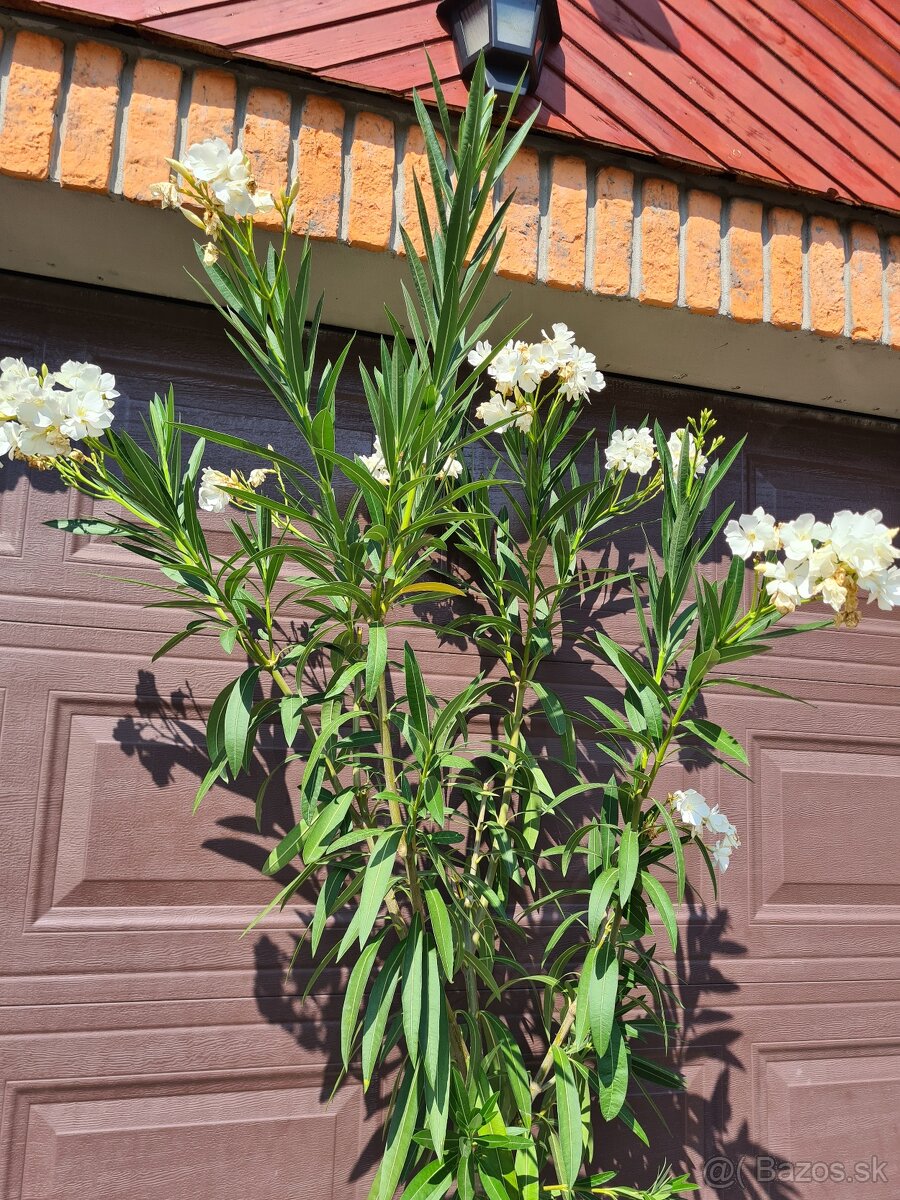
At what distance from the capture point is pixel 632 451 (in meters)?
1.85

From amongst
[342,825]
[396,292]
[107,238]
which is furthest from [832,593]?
[107,238]

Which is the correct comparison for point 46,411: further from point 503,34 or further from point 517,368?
point 503,34

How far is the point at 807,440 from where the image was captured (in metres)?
2.49

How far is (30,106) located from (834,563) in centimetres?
151

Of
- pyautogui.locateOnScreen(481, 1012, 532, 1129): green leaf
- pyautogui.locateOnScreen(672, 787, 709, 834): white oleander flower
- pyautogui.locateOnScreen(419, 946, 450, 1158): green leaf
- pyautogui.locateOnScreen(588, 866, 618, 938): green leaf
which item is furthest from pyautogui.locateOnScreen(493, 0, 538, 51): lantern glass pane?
pyautogui.locateOnScreen(481, 1012, 532, 1129): green leaf

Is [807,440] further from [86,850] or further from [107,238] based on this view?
[86,850]

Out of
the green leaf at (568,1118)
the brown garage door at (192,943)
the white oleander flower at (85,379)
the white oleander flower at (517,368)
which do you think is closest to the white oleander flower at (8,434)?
the white oleander flower at (85,379)

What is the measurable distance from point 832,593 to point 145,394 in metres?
1.46

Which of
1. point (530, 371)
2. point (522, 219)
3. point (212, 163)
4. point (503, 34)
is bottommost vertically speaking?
point (530, 371)

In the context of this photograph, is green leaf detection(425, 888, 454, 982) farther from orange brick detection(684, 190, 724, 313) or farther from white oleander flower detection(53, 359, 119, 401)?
orange brick detection(684, 190, 724, 313)

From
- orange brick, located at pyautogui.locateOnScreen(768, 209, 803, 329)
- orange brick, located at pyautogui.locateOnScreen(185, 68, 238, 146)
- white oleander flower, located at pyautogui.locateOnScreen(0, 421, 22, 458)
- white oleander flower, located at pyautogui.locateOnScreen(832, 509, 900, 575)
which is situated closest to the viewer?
white oleander flower, located at pyautogui.locateOnScreen(832, 509, 900, 575)

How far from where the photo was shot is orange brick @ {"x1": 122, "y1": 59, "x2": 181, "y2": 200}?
1.62 metres

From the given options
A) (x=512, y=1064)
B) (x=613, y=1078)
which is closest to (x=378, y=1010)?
(x=512, y=1064)

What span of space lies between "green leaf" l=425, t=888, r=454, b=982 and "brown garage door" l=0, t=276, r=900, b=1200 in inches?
22.3
